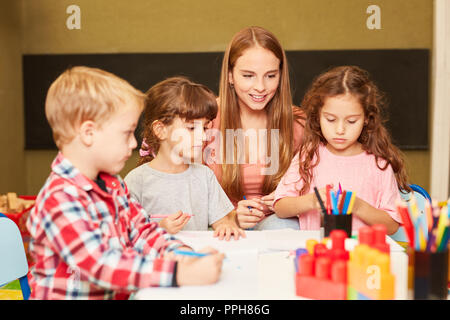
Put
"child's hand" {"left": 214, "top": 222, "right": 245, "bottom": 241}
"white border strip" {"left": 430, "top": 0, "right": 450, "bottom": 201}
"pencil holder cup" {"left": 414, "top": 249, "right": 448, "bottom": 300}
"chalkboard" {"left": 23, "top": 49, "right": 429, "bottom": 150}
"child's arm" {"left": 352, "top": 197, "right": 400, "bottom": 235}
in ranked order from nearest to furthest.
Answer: "pencil holder cup" {"left": 414, "top": 249, "right": 448, "bottom": 300}, "child's hand" {"left": 214, "top": 222, "right": 245, "bottom": 241}, "child's arm" {"left": 352, "top": 197, "right": 400, "bottom": 235}, "white border strip" {"left": 430, "top": 0, "right": 450, "bottom": 201}, "chalkboard" {"left": 23, "top": 49, "right": 429, "bottom": 150}

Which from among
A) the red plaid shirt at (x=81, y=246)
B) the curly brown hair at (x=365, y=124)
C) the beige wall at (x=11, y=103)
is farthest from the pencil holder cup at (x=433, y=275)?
the beige wall at (x=11, y=103)

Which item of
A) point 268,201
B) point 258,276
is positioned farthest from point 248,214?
point 258,276

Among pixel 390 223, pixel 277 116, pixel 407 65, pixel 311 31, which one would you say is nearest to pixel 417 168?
pixel 407 65

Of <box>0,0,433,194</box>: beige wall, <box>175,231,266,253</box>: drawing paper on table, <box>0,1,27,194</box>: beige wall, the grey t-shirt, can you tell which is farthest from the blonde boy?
<box>0,1,27,194</box>: beige wall

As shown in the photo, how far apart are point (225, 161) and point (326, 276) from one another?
87 cm

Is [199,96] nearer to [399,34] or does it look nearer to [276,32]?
[276,32]

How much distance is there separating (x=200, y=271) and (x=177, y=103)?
604 mm

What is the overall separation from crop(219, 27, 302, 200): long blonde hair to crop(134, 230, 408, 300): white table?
53 centimetres

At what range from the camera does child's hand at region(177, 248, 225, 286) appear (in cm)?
63

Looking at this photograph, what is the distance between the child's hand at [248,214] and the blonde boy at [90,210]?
443 millimetres

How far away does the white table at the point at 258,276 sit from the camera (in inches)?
23.8

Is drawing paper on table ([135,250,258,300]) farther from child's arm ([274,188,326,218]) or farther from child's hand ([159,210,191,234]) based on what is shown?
child's arm ([274,188,326,218])

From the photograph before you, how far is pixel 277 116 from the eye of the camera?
1442 mm

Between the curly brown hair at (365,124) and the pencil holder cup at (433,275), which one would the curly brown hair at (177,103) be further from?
the pencil holder cup at (433,275)
